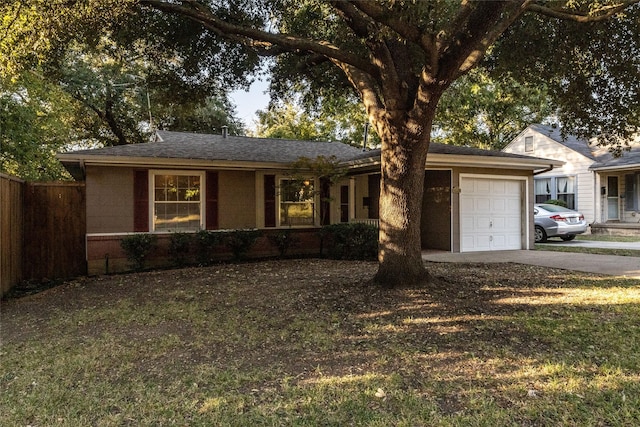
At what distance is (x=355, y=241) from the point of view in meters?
10.7

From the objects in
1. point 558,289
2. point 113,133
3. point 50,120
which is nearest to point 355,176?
point 558,289

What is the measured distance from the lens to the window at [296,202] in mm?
11742

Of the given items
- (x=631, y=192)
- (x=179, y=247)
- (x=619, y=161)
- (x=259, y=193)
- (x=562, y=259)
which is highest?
(x=619, y=161)

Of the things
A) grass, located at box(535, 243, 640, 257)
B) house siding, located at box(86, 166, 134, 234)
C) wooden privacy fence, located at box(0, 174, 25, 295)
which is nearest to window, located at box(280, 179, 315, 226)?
house siding, located at box(86, 166, 134, 234)

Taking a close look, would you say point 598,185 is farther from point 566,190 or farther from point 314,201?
point 314,201

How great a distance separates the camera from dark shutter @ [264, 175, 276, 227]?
454 inches

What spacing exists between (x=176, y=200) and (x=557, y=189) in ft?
59.1

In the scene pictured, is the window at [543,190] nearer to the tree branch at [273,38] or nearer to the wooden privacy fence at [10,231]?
the tree branch at [273,38]

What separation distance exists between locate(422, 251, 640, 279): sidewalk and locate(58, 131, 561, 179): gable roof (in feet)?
7.97

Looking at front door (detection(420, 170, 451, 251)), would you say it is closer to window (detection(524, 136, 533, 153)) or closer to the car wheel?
the car wheel

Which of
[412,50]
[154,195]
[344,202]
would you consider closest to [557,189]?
[344,202]

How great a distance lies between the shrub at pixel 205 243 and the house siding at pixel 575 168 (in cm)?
1563

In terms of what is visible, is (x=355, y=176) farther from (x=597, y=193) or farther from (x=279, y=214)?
(x=597, y=193)

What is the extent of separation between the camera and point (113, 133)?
22.2 metres
